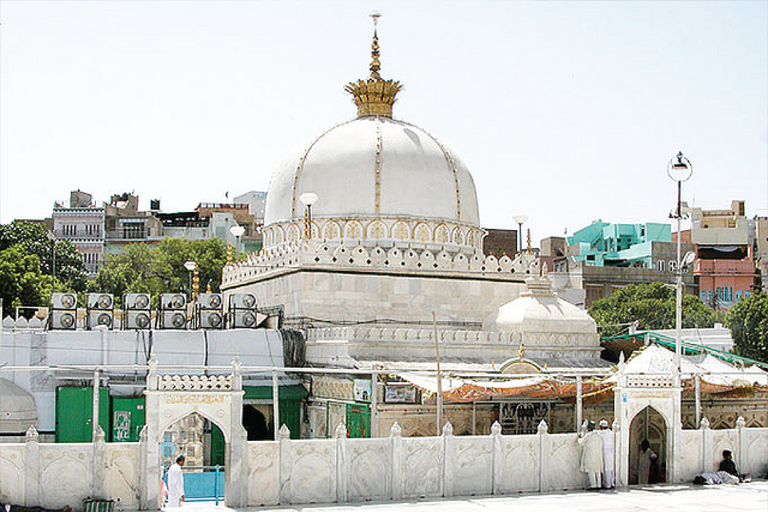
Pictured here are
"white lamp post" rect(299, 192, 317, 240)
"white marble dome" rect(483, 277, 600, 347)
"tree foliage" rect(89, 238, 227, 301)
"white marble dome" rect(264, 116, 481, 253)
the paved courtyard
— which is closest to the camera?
the paved courtyard

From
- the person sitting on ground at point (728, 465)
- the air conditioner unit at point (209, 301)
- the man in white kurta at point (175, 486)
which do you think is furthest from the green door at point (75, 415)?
the person sitting on ground at point (728, 465)

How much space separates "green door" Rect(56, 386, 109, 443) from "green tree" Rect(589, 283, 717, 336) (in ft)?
120

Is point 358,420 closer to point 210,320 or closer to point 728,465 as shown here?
point 210,320

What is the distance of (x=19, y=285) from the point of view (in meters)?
41.2

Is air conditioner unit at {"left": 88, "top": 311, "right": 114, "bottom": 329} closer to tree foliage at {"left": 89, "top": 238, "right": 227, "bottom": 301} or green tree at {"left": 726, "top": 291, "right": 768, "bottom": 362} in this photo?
tree foliage at {"left": 89, "top": 238, "right": 227, "bottom": 301}

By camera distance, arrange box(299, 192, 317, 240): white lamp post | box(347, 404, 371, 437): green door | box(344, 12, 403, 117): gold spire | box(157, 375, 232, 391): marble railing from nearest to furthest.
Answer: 1. box(157, 375, 232, 391): marble railing
2. box(347, 404, 371, 437): green door
3. box(299, 192, 317, 240): white lamp post
4. box(344, 12, 403, 117): gold spire

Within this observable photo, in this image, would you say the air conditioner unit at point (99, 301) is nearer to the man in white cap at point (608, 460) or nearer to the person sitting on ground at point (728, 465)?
the man in white cap at point (608, 460)

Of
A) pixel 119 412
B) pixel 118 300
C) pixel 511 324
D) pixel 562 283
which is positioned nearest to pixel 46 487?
pixel 119 412

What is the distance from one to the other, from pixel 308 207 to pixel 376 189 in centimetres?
233

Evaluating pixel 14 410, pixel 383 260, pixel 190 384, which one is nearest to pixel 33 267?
pixel 383 260

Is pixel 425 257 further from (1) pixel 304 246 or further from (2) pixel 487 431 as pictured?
(2) pixel 487 431

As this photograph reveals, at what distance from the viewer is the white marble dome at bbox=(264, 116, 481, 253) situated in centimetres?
2873

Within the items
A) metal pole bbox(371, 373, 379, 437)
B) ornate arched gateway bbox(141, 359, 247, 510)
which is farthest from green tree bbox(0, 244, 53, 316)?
ornate arched gateway bbox(141, 359, 247, 510)

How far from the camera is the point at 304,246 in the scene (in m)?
26.3
